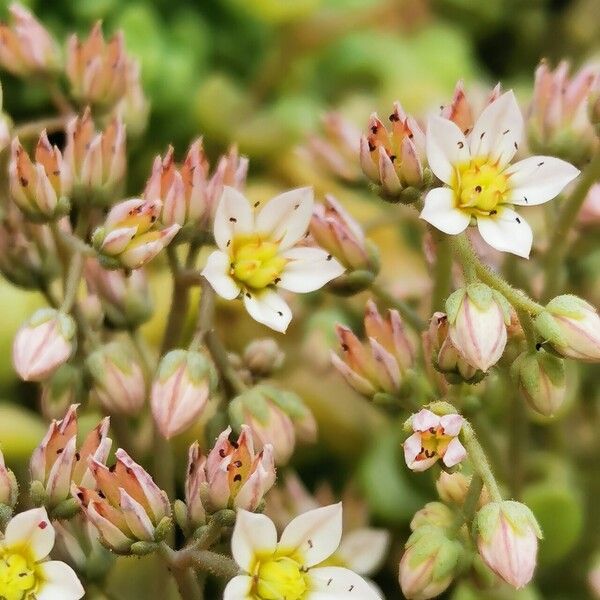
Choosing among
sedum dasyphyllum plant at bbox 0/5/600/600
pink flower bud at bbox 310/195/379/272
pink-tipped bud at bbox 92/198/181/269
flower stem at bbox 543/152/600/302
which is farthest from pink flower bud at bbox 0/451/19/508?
flower stem at bbox 543/152/600/302

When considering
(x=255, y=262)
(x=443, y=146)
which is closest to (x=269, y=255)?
(x=255, y=262)

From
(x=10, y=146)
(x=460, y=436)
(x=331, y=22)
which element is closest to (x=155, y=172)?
(x=10, y=146)

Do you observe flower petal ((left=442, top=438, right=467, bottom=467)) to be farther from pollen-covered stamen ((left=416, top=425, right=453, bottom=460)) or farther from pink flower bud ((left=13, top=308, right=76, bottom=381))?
pink flower bud ((left=13, top=308, right=76, bottom=381))

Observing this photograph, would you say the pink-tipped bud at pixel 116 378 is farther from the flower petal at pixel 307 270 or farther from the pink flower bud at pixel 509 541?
the pink flower bud at pixel 509 541

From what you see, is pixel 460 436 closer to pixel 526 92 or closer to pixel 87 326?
pixel 87 326

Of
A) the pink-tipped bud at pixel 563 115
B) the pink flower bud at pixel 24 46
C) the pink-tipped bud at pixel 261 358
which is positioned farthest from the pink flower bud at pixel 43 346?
the pink-tipped bud at pixel 563 115

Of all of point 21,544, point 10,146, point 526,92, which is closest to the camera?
point 21,544

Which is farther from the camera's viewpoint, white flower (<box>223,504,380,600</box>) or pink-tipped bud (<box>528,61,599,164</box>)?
pink-tipped bud (<box>528,61,599,164</box>)
